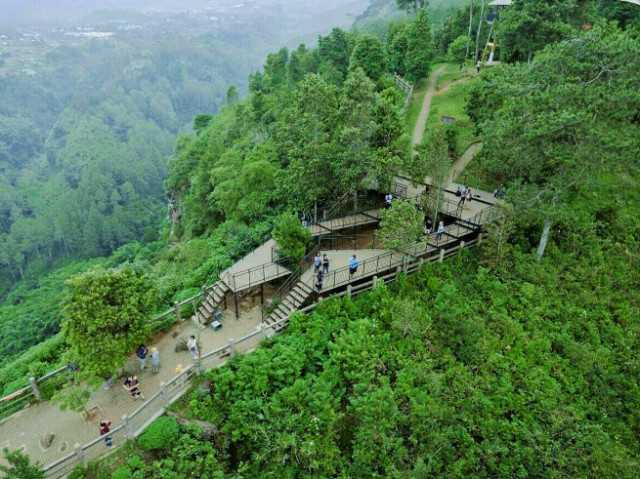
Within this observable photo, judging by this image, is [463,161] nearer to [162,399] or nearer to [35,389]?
[162,399]

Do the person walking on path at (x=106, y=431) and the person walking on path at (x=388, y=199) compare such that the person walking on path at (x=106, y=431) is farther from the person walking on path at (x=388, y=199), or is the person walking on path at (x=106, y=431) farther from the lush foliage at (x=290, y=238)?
the person walking on path at (x=388, y=199)

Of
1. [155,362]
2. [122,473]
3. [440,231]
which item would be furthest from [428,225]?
[122,473]

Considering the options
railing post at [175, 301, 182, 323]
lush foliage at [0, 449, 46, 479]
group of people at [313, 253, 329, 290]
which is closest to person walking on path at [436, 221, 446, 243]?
group of people at [313, 253, 329, 290]

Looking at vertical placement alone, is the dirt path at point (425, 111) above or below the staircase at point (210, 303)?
above

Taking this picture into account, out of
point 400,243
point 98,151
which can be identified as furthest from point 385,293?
point 98,151

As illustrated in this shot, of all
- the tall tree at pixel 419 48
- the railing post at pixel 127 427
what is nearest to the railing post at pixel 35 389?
the railing post at pixel 127 427

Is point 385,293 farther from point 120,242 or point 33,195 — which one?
point 33,195
